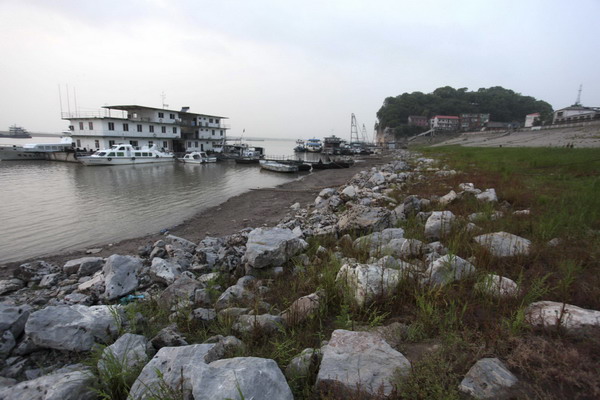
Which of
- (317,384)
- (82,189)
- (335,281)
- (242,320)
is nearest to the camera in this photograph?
(317,384)

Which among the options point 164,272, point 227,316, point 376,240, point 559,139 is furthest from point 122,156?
point 559,139

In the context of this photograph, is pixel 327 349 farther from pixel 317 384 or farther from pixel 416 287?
pixel 416 287

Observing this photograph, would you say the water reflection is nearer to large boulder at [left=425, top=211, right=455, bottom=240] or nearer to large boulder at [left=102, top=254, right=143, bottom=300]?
large boulder at [left=102, top=254, right=143, bottom=300]

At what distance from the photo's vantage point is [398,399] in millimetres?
2217

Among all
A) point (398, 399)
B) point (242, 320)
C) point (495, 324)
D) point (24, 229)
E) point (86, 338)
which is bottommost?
point (24, 229)

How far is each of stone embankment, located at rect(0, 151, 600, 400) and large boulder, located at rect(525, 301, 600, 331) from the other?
0.01m

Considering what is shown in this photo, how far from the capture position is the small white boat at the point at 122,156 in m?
41.8

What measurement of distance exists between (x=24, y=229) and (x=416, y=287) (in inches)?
671

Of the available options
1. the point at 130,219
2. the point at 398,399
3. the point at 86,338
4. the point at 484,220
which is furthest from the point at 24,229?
the point at 484,220

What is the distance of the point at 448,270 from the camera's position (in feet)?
13.2

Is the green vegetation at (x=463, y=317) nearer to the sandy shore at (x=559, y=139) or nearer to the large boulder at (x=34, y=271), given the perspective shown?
the large boulder at (x=34, y=271)

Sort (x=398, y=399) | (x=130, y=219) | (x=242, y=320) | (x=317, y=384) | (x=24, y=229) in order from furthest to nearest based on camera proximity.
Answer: (x=130, y=219), (x=24, y=229), (x=242, y=320), (x=317, y=384), (x=398, y=399)

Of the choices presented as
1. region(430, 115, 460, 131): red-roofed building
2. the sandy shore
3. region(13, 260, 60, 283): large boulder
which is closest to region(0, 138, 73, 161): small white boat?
region(13, 260, 60, 283): large boulder

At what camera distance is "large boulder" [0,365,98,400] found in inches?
101
